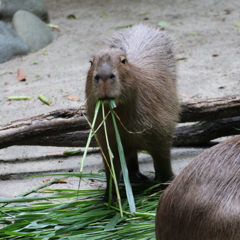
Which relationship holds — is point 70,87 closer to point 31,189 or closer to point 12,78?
point 12,78

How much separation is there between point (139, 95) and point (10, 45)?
4756mm

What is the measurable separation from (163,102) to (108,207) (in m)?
0.98

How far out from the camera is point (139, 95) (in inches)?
139

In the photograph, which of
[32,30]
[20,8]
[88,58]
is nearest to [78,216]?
[88,58]

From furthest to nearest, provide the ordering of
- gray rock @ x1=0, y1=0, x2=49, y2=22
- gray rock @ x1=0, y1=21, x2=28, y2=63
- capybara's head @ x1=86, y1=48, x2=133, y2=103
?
gray rock @ x1=0, y1=0, x2=49, y2=22 < gray rock @ x1=0, y1=21, x2=28, y2=63 < capybara's head @ x1=86, y1=48, x2=133, y2=103

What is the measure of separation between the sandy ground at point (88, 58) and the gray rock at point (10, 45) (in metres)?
0.14

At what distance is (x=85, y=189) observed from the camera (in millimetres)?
3928

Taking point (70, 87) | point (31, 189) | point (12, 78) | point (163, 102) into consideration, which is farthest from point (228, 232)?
point (12, 78)

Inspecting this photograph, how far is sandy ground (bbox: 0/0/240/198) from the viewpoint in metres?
4.61

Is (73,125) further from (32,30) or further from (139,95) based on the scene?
(32,30)

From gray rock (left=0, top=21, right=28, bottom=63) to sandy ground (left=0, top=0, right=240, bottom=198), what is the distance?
144 millimetres

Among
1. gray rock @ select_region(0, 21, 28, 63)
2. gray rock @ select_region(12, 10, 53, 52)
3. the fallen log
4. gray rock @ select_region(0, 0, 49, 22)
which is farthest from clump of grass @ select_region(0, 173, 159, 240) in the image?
gray rock @ select_region(0, 0, 49, 22)

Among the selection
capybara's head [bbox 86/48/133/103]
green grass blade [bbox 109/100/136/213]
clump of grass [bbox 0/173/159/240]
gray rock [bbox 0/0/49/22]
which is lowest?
clump of grass [bbox 0/173/159/240]

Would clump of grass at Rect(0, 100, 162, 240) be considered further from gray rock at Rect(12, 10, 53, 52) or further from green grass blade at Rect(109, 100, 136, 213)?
gray rock at Rect(12, 10, 53, 52)
